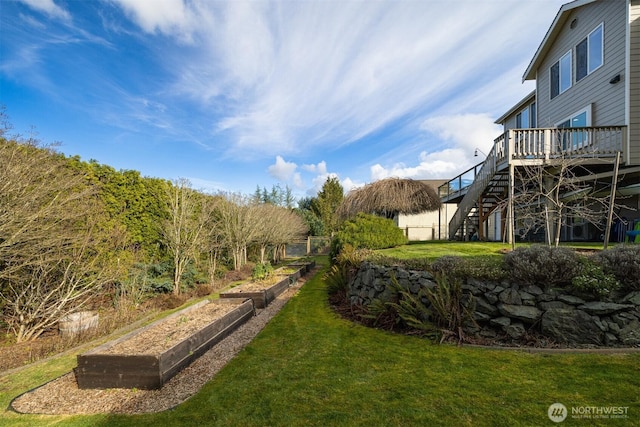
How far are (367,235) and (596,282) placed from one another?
5916 mm

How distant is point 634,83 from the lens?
888 centimetres

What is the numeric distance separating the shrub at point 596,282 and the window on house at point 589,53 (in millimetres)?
9683

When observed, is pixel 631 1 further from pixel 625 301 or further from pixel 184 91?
pixel 184 91

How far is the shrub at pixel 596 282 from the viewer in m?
4.28

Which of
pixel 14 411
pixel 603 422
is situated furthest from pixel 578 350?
pixel 14 411

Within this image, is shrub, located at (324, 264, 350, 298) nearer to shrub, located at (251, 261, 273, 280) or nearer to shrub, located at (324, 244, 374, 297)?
shrub, located at (324, 244, 374, 297)

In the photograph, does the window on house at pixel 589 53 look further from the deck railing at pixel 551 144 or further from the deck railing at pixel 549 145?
the deck railing at pixel 551 144

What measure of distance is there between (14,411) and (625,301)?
25.2 feet

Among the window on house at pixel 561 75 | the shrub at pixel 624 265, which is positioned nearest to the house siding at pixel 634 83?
the window on house at pixel 561 75

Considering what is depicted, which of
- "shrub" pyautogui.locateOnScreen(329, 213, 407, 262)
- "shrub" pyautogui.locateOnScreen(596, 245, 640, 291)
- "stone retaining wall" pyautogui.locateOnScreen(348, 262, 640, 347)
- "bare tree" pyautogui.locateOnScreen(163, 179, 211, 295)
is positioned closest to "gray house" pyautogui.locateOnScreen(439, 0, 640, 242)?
"shrub" pyautogui.locateOnScreen(596, 245, 640, 291)

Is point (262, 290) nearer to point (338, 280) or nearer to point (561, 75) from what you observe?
point (338, 280)

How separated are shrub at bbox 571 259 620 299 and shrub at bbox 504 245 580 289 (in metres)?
0.13

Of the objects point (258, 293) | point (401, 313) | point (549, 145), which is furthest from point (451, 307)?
point (549, 145)

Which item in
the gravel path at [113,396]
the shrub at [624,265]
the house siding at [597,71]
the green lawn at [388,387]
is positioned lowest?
the gravel path at [113,396]
